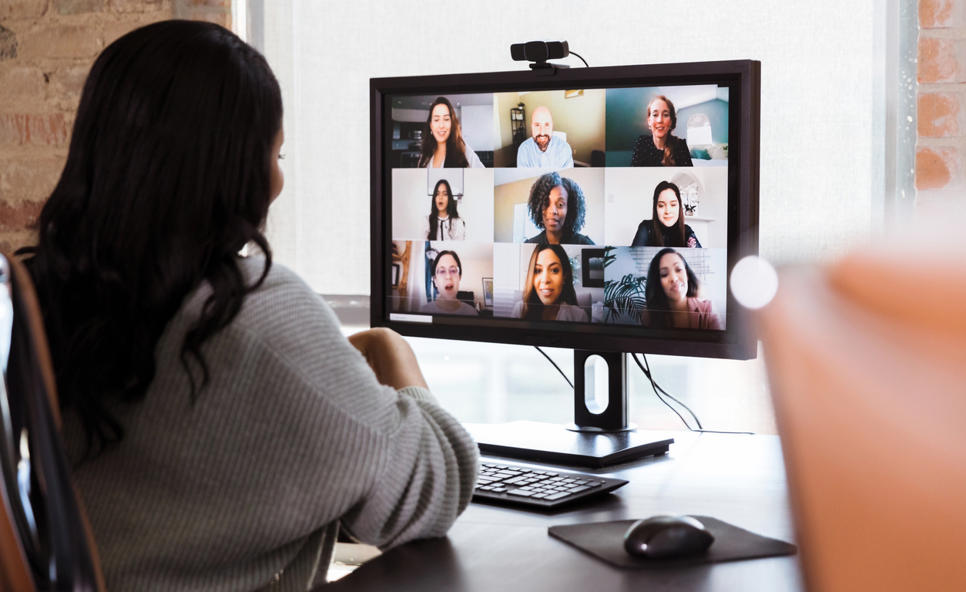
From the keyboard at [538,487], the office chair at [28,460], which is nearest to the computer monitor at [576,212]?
the keyboard at [538,487]

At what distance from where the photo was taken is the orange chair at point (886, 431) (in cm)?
8

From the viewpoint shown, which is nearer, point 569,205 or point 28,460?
point 28,460

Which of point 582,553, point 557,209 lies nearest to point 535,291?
point 557,209

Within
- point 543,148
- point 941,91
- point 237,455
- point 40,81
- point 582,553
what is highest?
point 40,81

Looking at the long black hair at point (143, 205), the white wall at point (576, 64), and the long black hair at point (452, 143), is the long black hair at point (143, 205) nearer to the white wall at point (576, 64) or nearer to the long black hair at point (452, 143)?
the long black hair at point (452, 143)

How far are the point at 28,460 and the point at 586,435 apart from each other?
0.94 m

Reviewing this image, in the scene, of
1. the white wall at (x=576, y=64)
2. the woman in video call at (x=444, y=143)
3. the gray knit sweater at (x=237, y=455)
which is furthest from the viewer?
the white wall at (x=576, y=64)

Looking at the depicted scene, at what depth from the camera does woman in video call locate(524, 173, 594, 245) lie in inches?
55.3

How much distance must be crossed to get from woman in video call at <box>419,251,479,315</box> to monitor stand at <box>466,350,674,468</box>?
0.19 m

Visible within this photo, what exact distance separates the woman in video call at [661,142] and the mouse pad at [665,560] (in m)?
0.52

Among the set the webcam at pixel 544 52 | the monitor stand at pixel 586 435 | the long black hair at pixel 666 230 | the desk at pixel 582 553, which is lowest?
the desk at pixel 582 553

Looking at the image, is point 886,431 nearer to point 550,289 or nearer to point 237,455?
point 237,455

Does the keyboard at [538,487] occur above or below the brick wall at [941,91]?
below

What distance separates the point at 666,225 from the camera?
4.45 ft
